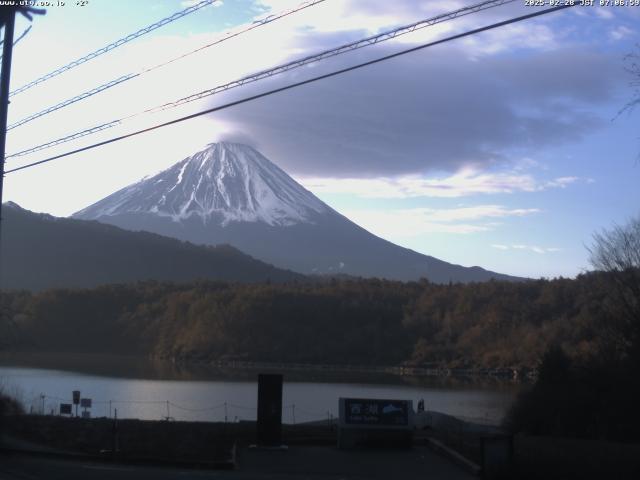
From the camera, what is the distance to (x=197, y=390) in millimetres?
54562

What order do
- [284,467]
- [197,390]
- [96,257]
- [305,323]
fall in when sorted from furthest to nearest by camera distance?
[96,257], [305,323], [197,390], [284,467]

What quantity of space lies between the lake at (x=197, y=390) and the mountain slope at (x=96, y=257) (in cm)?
4481

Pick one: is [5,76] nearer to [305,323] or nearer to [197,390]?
[197,390]

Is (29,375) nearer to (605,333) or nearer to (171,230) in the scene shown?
(605,333)

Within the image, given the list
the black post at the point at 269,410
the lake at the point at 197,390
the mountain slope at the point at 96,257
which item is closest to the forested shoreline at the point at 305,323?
the lake at the point at 197,390

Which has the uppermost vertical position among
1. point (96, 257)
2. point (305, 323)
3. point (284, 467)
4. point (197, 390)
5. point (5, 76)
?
point (96, 257)

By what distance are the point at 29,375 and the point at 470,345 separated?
4720 centimetres

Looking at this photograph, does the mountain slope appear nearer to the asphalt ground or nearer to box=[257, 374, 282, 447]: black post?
box=[257, 374, 282, 447]: black post

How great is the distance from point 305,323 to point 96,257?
170 ft

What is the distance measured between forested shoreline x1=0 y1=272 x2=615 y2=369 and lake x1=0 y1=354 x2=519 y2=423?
9.00 metres

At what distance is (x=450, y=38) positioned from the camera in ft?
47.3

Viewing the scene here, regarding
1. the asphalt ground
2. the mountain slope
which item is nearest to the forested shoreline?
the mountain slope

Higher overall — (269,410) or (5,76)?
(5,76)

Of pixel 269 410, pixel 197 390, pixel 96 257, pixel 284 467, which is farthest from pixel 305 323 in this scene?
pixel 284 467
